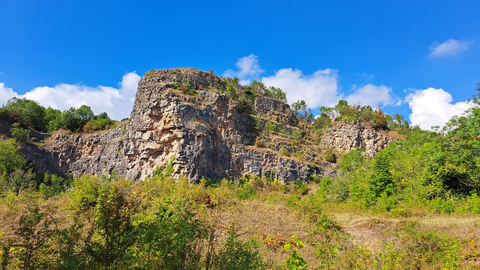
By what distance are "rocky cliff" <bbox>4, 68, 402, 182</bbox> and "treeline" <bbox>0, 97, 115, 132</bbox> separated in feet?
9.71

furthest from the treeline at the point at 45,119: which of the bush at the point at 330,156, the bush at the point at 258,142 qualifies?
the bush at the point at 330,156

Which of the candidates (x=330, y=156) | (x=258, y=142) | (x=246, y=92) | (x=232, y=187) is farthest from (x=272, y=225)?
(x=246, y=92)

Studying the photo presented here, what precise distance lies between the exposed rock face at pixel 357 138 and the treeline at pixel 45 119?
153 feet

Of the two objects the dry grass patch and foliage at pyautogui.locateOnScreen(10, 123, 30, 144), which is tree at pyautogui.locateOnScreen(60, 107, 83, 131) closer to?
foliage at pyautogui.locateOnScreen(10, 123, 30, 144)

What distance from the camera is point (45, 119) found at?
50938mm

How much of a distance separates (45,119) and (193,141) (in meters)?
38.3

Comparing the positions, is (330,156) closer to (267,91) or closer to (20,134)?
(267,91)

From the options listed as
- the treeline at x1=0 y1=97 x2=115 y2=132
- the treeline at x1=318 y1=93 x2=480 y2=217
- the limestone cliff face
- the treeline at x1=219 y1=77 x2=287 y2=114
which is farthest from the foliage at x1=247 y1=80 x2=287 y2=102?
the treeline at x1=318 y1=93 x2=480 y2=217

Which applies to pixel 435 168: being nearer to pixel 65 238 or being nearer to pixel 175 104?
pixel 65 238

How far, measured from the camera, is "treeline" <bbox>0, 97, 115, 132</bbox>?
4319cm

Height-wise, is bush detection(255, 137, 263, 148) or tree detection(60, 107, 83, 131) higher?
tree detection(60, 107, 83, 131)

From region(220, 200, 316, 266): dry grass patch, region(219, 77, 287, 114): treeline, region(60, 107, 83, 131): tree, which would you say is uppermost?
region(219, 77, 287, 114): treeline

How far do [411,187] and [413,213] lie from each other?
6.50m

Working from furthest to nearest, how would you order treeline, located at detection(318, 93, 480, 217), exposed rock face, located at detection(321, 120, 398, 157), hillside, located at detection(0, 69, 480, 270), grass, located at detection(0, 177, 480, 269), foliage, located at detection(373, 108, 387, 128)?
foliage, located at detection(373, 108, 387, 128), exposed rock face, located at detection(321, 120, 398, 157), treeline, located at detection(318, 93, 480, 217), grass, located at detection(0, 177, 480, 269), hillside, located at detection(0, 69, 480, 270)
